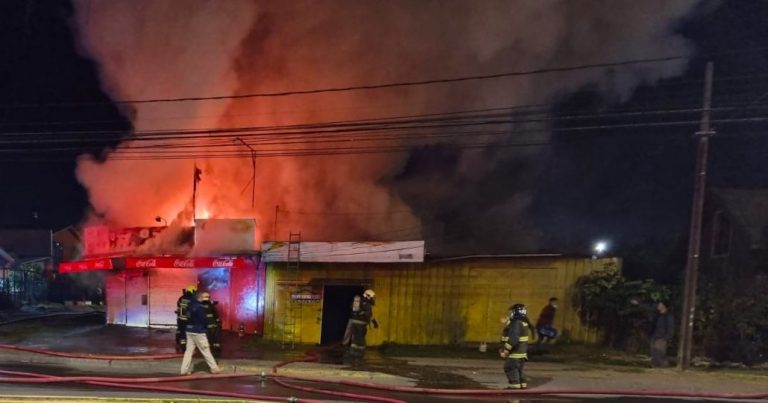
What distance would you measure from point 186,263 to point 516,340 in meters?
9.57

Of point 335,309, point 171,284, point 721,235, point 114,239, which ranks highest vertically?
point 721,235

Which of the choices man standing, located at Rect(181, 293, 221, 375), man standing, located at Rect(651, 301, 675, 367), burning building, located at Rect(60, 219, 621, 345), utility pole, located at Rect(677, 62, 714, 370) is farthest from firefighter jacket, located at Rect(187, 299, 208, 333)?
utility pole, located at Rect(677, 62, 714, 370)

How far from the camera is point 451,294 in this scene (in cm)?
1382

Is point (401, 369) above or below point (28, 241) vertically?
above

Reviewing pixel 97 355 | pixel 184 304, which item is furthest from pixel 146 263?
pixel 184 304

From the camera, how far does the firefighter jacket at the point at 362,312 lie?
38.7ft

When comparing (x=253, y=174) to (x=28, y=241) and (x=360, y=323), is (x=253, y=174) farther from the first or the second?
(x=28, y=241)

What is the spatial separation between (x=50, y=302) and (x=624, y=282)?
26.8m

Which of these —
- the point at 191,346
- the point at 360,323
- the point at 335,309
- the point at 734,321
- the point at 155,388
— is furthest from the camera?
the point at 335,309

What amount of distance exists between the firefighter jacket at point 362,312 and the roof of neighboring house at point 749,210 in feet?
41.1

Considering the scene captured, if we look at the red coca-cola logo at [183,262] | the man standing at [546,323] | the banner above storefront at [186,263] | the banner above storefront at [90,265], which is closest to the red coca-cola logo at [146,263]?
the banner above storefront at [186,263]

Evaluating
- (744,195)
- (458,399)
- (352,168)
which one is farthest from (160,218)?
(744,195)

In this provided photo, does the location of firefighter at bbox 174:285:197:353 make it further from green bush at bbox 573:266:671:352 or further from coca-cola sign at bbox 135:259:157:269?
green bush at bbox 573:266:671:352

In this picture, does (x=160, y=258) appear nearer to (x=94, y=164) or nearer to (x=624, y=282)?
(x=94, y=164)
